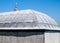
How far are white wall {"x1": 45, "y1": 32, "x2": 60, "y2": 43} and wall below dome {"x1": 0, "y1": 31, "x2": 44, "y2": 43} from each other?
88cm

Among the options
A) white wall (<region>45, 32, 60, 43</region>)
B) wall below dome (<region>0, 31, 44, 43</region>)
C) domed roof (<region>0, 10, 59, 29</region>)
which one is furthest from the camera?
domed roof (<region>0, 10, 59, 29</region>)

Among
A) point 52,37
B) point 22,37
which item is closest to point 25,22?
point 22,37

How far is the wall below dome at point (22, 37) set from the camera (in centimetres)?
1822

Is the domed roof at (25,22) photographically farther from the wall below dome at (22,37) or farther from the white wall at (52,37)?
the white wall at (52,37)

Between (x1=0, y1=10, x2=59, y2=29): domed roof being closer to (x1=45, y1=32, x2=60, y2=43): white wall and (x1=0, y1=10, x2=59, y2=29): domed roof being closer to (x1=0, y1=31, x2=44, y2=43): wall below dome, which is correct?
(x1=0, y1=31, x2=44, y2=43): wall below dome

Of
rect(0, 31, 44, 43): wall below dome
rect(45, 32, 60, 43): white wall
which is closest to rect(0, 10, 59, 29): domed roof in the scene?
Result: rect(0, 31, 44, 43): wall below dome

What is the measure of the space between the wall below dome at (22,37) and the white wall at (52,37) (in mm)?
884

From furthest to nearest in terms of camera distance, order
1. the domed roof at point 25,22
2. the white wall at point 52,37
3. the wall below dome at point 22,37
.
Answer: the domed roof at point 25,22, the white wall at point 52,37, the wall below dome at point 22,37

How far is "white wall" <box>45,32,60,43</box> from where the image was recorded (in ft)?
61.0

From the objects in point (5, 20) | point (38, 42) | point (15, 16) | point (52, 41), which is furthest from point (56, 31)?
point (5, 20)

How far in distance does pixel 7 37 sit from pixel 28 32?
3.60 metres

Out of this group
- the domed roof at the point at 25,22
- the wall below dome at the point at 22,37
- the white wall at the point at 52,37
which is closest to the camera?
the wall below dome at the point at 22,37

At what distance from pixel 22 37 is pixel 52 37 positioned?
4.69 metres

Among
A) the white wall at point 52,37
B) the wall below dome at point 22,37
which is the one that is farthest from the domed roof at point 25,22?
the white wall at point 52,37
